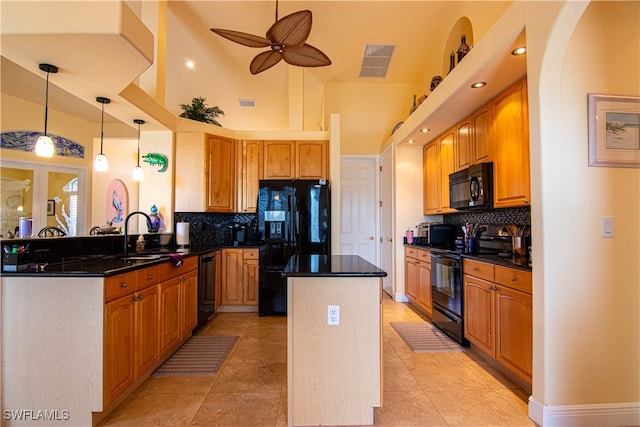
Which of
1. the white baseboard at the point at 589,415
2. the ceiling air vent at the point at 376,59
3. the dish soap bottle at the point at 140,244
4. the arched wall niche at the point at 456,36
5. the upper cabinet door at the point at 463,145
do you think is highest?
the ceiling air vent at the point at 376,59

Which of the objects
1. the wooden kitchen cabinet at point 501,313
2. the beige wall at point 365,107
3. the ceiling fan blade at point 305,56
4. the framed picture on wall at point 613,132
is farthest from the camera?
the beige wall at point 365,107

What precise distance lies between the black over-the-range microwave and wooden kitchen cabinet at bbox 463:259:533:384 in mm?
656

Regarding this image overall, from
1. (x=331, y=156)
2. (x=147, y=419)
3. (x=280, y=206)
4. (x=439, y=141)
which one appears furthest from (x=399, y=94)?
(x=147, y=419)

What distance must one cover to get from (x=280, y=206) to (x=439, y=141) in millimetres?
2337

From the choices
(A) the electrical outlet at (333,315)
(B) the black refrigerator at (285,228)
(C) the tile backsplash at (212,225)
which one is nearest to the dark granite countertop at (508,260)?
(A) the electrical outlet at (333,315)

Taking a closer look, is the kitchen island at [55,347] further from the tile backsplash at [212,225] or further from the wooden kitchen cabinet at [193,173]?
the tile backsplash at [212,225]

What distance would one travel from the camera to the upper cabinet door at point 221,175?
4078mm

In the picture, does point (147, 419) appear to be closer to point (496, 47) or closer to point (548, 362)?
point (548, 362)

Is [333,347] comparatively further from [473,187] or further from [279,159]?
[279,159]

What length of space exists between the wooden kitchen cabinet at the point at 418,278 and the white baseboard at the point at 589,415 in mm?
1816

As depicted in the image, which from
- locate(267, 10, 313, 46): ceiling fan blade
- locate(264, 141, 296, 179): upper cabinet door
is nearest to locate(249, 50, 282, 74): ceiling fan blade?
locate(267, 10, 313, 46): ceiling fan blade

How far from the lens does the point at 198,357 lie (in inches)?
105

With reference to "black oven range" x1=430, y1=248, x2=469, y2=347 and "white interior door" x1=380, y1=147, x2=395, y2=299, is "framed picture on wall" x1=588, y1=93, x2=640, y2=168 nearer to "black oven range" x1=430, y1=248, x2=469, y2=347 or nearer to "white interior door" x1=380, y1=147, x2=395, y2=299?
→ "black oven range" x1=430, y1=248, x2=469, y2=347

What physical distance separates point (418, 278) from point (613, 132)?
2550 mm
